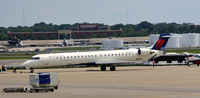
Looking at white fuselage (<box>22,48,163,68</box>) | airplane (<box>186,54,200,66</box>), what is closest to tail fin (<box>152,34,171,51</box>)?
white fuselage (<box>22,48,163,68</box>)

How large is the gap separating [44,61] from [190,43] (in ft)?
382

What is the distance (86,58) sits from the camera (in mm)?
75812

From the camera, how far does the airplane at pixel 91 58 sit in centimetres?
7562

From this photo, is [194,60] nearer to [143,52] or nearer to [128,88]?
[143,52]

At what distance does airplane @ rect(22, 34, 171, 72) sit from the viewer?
75.6 metres

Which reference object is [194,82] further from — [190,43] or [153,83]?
[190,43]

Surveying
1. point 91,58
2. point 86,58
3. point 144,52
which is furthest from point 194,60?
point 86,58

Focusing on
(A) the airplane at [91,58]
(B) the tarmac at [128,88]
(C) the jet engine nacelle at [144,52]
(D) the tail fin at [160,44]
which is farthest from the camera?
(D) the tail fin at [160,44]

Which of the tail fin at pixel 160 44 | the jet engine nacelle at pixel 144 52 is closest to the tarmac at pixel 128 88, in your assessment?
the jet engine nacelle at pixel 144 52

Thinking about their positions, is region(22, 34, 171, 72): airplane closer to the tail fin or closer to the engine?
the engine

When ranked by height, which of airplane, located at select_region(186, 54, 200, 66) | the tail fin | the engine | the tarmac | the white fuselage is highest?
the tail fin

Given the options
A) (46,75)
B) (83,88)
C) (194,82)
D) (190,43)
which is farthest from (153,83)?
(190,43)

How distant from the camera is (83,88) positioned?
1948 inches

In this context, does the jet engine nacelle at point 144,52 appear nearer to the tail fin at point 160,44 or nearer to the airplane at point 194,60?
the tail fin at point 160,44
